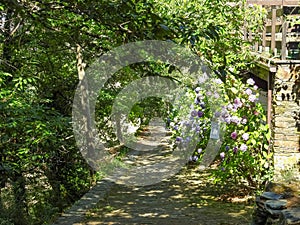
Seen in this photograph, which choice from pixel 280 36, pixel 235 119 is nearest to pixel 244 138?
pixel 235 119

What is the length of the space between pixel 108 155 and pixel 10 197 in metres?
4.70

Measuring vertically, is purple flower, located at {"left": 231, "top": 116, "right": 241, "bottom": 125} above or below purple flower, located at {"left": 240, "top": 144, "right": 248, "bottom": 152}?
above

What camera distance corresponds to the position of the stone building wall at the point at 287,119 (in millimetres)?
6984

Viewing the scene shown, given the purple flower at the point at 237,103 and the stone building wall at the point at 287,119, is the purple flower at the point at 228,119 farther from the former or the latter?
the stone building wall at the point at 287,119

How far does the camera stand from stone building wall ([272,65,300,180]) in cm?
698

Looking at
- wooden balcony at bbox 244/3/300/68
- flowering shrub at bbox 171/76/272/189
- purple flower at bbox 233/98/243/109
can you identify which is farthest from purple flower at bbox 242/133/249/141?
wooden balcony at bbox 244/3/300/68

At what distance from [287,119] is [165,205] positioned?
8.12 ft

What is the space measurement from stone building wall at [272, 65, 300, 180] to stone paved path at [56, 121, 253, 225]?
39.8 inches

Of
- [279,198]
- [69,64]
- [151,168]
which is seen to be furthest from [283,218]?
[151,168]

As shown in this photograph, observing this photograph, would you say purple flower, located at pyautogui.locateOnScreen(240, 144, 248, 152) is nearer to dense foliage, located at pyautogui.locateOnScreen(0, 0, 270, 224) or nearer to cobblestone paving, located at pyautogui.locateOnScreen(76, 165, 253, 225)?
dense foliage, located at pyautogui.locateOnScreen(0, 0, 270, 224)

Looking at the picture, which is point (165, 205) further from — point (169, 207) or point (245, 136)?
point (245, 136)

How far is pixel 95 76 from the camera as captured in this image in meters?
8.64

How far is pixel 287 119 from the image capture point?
7113mm

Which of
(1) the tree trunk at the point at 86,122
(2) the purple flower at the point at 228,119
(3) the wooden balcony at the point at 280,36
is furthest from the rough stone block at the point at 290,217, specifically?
(1) the tree trunk at the point at 86,122
